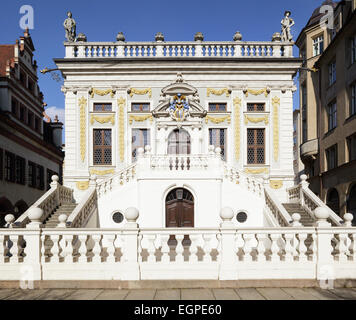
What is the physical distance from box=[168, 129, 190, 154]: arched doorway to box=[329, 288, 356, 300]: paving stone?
11.1 meters

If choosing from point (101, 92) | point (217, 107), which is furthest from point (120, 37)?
point (217, 107)

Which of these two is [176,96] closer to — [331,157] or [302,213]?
[302,213]

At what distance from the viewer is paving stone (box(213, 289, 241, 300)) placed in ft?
19.9

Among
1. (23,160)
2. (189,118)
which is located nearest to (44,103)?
(23,160)

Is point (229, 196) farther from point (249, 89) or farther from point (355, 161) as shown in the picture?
point (355, 161)

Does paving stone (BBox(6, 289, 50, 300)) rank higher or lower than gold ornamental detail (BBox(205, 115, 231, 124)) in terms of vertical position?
lower

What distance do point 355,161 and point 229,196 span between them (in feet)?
28.8

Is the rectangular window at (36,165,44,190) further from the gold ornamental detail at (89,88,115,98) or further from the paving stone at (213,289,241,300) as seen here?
the paving stone at (213,289,241,300)

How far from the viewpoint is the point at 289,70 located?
1711 cm

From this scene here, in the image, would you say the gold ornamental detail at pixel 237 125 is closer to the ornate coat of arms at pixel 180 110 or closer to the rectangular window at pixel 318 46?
the ornate coat of arms at pixel 180 110

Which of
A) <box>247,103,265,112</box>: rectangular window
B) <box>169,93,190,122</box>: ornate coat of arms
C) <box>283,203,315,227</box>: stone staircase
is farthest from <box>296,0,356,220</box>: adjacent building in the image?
<box>169,93,190,122</box>: ornate coat of arms

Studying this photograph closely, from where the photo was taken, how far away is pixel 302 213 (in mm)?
12156

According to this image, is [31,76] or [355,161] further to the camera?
[31,76]
